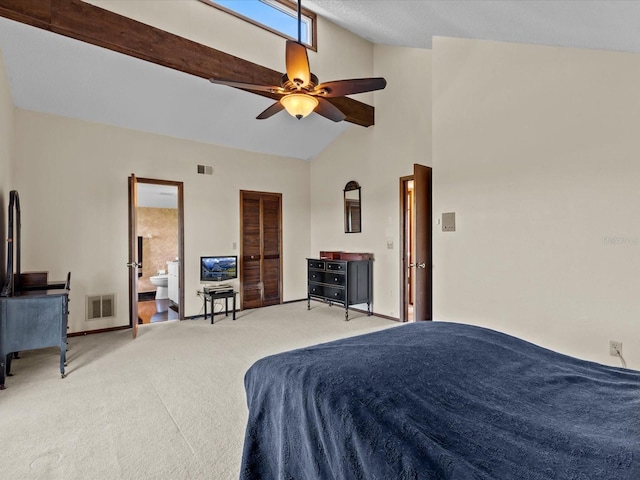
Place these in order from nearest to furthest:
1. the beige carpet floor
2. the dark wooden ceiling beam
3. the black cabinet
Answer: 1. the beige carpet floor
2. the dark wooden ceiling beam
3. the black cabinet

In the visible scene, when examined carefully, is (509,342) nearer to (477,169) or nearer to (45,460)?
(477,169)

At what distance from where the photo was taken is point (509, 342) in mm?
1783

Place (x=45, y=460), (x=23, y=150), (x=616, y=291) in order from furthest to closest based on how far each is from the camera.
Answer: (x=23, y=150) → (x=616, y=291) → (x=45, y=460)

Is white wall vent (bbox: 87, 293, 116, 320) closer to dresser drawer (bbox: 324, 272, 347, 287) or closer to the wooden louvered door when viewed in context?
the wooden louvered door

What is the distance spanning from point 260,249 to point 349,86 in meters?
3.73

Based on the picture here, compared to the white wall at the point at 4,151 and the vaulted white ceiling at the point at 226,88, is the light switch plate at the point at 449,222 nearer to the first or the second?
the vaulted white ceiling at the point at 226,88

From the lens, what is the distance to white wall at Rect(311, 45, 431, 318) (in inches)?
189

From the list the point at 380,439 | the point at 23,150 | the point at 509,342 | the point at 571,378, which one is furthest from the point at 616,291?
the point at 23,150

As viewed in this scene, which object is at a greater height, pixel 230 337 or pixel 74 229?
pixel 74 229

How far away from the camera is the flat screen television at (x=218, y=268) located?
542 centimetres

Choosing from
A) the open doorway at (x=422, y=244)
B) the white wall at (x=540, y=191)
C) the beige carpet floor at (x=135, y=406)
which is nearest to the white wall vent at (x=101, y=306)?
the beige carpet floor at (x=135, y=406)

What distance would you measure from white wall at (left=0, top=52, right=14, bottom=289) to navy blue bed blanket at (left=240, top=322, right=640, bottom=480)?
3.41 m

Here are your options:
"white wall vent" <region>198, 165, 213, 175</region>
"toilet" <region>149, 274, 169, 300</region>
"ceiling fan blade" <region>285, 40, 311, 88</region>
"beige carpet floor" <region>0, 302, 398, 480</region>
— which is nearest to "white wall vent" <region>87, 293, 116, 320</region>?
"beige carpet floor" <region>0, 302, 398, 480</region>

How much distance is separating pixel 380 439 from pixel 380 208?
4.53 metres
